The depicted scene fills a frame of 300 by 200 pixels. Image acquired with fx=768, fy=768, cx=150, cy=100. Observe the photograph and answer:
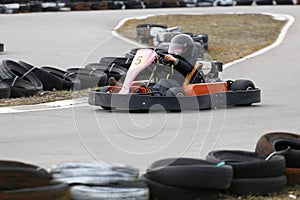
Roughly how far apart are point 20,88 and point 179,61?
2288mm

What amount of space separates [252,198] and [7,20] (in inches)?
910

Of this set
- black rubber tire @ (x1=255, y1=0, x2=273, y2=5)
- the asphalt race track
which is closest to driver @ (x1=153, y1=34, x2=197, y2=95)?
the asphalt race track

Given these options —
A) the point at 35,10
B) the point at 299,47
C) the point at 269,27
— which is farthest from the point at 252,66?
the point at 35,10

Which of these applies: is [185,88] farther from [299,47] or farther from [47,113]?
[299,47]

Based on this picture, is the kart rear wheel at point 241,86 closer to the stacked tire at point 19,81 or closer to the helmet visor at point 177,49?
the helmet visor at point 177,49

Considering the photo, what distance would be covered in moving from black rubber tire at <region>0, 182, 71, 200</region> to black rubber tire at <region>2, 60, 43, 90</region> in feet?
19.1

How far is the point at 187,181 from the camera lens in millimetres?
4492

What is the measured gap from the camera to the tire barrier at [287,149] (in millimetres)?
5113

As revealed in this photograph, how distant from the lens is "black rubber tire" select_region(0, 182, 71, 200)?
4098 millimetres

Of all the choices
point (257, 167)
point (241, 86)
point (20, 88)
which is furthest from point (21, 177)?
point (20, 88)

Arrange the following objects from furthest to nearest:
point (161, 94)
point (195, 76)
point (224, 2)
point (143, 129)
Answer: point (224, 2) < point (195, 76) < point (161, 94) < point (143, 129)

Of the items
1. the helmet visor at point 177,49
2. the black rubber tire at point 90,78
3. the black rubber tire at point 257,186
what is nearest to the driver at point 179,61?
the helmet visor at point 177,49

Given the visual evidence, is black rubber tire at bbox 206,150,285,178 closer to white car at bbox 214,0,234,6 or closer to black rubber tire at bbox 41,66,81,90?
black rubber tire at bbox 41,66,81,90

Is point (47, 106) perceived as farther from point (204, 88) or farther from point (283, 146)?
point (283, 146)
